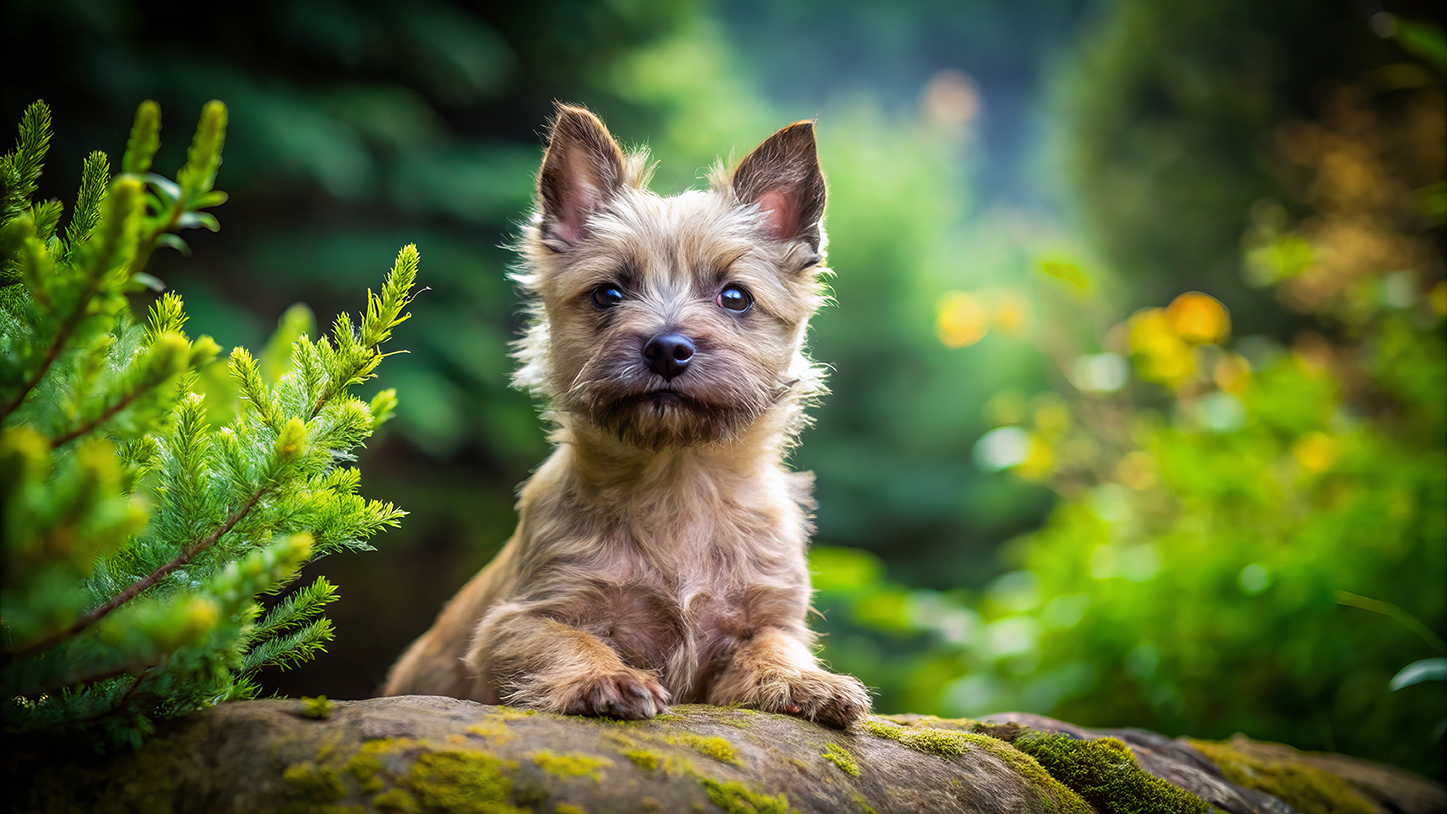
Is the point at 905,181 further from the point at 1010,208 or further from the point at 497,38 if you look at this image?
the point at 1010,208

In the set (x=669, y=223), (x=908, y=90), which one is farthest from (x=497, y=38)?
(x=908, y=90)

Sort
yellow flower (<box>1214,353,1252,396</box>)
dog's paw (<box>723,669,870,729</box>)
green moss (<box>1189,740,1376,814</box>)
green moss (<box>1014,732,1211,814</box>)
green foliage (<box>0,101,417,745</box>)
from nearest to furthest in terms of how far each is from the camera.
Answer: green foliage (<box>0,101,417,745</box>), dog's paw (<box>723,669,870,729</box>), green moss (<box>1014,732,1211,814</box>), green moss (<box>1189,740,1376,814</box>), yellow flower (<box>1214,353,1252,396</box>)

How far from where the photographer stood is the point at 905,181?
474 inches

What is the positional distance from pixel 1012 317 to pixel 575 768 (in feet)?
15.9

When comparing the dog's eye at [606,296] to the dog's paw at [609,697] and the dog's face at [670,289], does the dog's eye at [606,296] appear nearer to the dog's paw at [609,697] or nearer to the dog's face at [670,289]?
the dog's face at [670,289]

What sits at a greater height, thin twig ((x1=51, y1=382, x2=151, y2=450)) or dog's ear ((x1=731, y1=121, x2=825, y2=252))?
dog's ear ((x1=731, y1=121, x2=825, y2=252))

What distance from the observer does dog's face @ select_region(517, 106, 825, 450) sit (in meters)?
3.12

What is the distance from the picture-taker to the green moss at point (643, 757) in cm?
209

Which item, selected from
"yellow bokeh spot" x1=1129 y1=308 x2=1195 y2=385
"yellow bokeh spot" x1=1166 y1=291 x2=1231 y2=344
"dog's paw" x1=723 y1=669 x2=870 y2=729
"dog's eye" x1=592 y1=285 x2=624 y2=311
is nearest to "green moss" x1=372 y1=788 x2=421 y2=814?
"dog's paw" x1=723 y1=669 x2=870 y2=729

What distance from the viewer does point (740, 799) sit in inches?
81.7

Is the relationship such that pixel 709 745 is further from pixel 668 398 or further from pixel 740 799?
pixel 668 398

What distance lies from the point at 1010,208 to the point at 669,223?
2102 cm

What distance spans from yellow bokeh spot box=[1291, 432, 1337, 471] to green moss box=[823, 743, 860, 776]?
172 inches

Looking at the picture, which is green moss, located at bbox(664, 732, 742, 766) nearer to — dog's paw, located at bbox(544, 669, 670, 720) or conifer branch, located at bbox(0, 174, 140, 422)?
dog's paw, located at bbox(544, 669, 670, 720)
